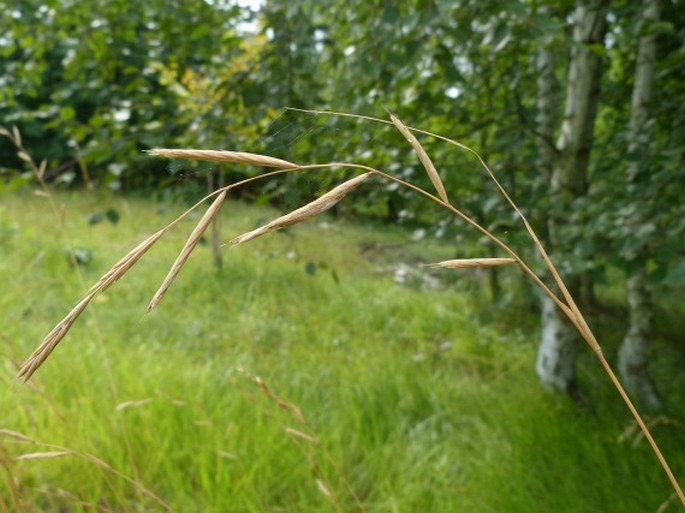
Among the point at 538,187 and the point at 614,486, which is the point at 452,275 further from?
the point at 614,486

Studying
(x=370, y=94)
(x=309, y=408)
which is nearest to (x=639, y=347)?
(x=309, y=408)

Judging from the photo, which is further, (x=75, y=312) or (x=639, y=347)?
(x=639, y=347)

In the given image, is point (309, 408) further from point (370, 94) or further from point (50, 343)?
point (50, 343)

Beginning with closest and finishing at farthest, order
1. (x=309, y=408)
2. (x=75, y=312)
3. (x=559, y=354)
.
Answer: (x=75, y=312)
(x=309, y=408)
(x=559, y=354)

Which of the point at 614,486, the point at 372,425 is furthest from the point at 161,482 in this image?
the point at 614,486

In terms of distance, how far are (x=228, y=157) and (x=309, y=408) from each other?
218 cm

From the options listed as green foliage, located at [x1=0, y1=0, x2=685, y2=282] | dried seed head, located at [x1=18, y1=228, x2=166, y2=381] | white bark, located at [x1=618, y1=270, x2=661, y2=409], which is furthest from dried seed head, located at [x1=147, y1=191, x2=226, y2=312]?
white bark, located at [x1=618, y1=270, x2=661, y2=409]

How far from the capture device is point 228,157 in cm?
49

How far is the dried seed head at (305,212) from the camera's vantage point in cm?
46

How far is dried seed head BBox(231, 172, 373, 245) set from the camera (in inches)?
18.3

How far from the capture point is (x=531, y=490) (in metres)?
1.84

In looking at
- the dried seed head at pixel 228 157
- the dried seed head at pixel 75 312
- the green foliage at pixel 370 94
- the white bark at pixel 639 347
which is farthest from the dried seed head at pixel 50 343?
the white bark at pixel 639 347

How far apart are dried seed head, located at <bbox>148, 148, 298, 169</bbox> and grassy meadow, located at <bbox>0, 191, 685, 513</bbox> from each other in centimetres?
13

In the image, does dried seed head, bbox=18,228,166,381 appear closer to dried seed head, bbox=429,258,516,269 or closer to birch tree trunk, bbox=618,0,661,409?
dried seed head, bbox=429,258,516,269
